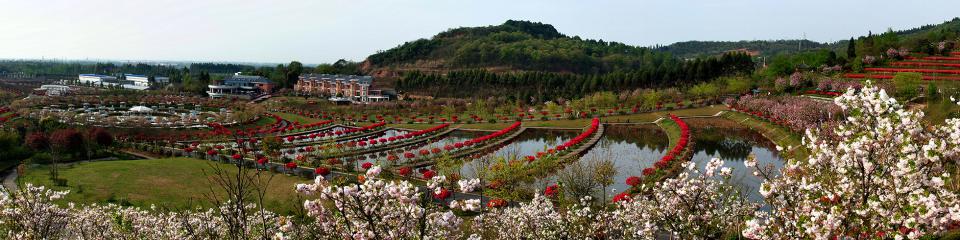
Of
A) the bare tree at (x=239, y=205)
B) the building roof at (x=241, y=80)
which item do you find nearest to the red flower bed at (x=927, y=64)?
the bare tree at (x=239, y=205)

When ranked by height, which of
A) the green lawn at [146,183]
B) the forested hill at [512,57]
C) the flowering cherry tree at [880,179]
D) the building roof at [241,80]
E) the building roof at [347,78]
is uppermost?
the forested hill at [512,57]

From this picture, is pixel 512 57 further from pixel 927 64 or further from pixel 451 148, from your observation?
pixel 451 148

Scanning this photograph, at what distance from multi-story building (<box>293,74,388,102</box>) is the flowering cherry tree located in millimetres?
93286

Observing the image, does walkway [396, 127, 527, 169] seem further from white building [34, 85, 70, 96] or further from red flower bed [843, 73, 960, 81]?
white building [34, 85, 70, 96]

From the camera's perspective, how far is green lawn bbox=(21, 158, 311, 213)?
89.1 feet

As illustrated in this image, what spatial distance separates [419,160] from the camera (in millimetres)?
38562

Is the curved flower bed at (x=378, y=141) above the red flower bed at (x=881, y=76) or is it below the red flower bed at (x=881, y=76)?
below

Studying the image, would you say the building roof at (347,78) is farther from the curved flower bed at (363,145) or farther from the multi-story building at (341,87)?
the curved flower bed at (363,145)

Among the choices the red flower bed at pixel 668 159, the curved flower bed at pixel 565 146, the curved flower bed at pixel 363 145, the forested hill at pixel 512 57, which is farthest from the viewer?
the forested hill at pixel 512 57

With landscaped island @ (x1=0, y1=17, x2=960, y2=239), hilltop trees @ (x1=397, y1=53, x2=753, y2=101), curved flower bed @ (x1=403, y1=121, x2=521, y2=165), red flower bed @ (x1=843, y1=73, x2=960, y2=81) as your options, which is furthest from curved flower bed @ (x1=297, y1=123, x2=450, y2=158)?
red flower bed @ (x1=843, y1=73, x2=960, y2=81)

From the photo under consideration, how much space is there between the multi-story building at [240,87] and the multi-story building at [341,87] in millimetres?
6433

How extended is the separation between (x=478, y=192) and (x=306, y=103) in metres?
61.3

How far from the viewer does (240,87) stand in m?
Answer: 110

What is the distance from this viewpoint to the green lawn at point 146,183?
89.1 feet
